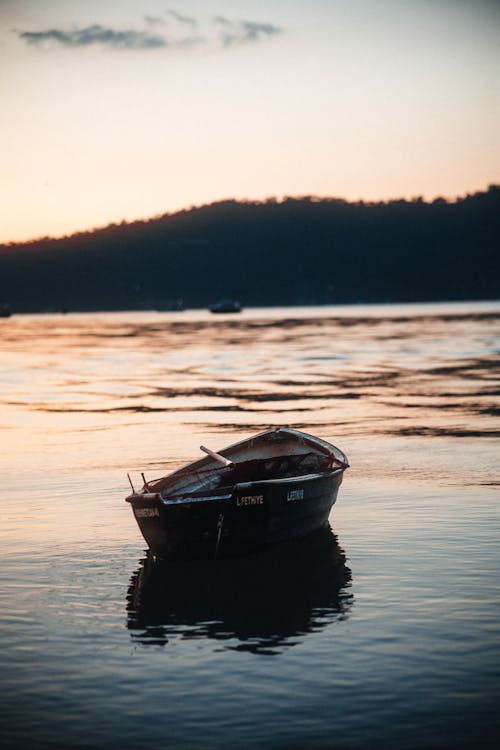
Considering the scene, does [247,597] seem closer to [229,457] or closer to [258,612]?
[258,612]

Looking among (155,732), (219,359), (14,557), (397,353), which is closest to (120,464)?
(14,557)

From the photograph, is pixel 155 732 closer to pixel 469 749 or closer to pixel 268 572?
pixel 469 749

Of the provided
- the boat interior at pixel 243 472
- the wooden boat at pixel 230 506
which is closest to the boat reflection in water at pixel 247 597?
the wooden boat at pixel 230 506

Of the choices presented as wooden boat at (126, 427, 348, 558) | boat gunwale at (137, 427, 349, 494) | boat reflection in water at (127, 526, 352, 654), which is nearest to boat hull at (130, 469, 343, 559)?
wooden boat at (126, 427, 348, 558)

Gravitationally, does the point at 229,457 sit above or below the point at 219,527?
above

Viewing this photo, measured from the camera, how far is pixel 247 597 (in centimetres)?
2130

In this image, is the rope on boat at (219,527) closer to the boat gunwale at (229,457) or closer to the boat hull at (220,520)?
the boat hull at (220,520)

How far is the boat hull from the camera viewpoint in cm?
2223

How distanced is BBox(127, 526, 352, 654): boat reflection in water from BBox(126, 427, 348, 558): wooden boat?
18.0 inches

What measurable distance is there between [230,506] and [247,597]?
1932mm

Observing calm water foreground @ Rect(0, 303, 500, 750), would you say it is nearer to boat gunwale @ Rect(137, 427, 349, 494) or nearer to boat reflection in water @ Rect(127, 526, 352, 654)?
boat reflection in water @ Rect(127, 526, 352, 654)

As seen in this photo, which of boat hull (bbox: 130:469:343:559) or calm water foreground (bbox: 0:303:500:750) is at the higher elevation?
boat hull (bbox: 130:469:343:559)

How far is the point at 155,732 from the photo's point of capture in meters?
14.3

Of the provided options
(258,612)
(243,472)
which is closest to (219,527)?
(258,612)
